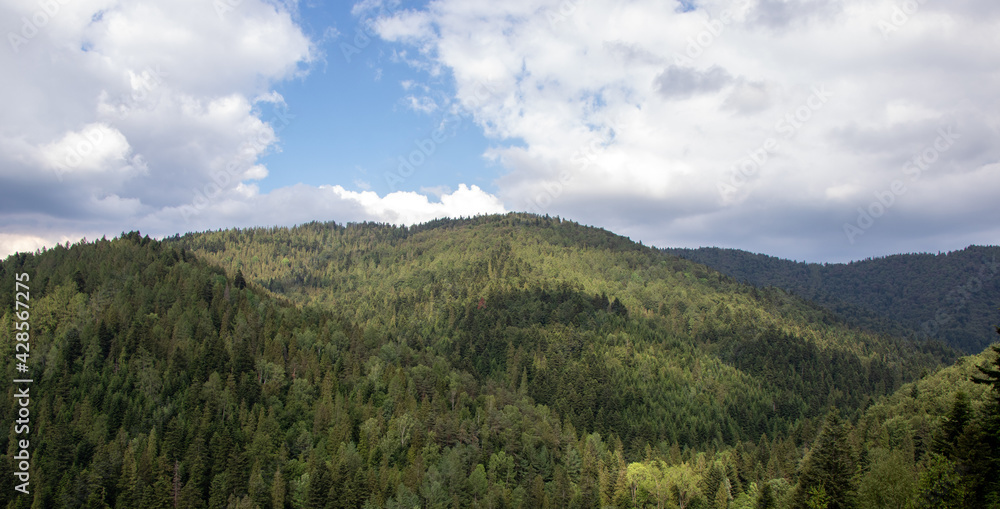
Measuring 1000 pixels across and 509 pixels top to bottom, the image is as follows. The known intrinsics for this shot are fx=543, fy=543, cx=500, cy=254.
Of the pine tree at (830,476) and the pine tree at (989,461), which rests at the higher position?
the pine tree at (989,461)

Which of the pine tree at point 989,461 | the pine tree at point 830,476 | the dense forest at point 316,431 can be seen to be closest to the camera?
the pine tree at point 989,461

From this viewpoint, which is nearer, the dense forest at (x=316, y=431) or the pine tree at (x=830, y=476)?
the pine tree at (x=830, y=476)

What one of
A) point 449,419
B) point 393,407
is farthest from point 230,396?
point 449,419

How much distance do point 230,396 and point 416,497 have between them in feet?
186

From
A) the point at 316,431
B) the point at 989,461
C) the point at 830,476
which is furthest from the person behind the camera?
the point at 316,431

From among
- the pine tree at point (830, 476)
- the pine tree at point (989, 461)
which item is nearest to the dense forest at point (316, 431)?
the pine tree at point (830, 476)

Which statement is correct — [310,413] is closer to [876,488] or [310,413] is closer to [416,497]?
[416,497]

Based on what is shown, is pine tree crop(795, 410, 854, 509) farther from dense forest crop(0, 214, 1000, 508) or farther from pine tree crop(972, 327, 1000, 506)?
pine tree crop(972, 327, 1000, 506)

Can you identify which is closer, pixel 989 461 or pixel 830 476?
pixel 989 461

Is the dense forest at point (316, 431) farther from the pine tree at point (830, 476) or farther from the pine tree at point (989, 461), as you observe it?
the pine tree at point (989, 461)

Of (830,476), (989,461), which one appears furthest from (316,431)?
(989,461)

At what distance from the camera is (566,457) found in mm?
134750

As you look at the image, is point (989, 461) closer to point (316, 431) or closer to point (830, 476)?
point (830, 476)

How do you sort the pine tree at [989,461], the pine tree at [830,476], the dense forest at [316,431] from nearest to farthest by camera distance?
1. the pine tree at [989,461]
2. the pine tree at [830,476]
3. the dense forest at [316,431]
